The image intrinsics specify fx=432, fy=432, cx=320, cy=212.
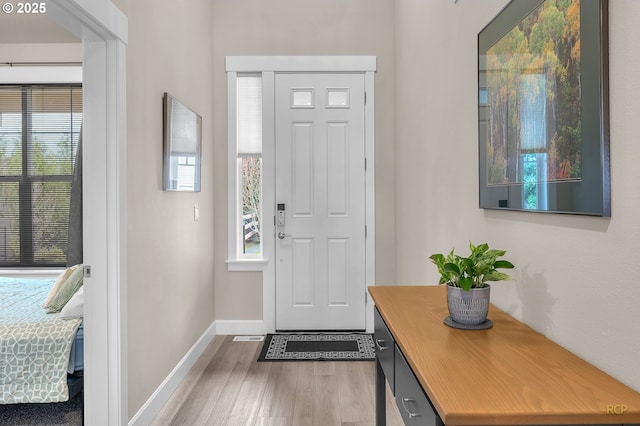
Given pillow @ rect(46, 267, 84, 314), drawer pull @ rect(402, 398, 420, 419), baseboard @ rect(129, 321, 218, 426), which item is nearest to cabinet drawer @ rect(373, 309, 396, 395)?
drawer pull @ rect(402, 398, 420, 419)

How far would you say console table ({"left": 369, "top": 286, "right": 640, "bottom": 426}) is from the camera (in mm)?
818

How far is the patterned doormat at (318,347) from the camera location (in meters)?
3.36

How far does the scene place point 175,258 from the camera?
2904mm

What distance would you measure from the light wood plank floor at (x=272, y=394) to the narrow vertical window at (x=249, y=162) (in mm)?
1068

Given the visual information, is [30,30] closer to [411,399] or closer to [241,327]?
[241,327]

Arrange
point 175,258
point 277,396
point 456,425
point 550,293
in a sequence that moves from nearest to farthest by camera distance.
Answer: point 456,425
point 550,293
point 277,396
point 175,258

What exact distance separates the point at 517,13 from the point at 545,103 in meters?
0.39

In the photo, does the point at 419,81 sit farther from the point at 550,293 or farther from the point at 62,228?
the point at 62,228

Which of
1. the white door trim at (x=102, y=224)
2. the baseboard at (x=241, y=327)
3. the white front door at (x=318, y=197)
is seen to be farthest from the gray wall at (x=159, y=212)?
the white front door at (x=318, y=197)

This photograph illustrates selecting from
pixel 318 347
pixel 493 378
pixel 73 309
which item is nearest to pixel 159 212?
pixel 73 309

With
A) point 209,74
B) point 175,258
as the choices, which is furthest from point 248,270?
point 209,74

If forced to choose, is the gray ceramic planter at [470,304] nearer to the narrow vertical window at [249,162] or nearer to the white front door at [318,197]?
the white front door at [318,197]

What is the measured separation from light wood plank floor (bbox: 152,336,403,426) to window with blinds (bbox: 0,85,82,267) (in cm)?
200

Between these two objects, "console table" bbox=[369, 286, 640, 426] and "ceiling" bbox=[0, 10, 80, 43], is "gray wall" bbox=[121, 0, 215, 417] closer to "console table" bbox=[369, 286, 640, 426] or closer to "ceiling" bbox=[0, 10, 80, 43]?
"ceiling" bbox=[0, 10, 80, 43]
